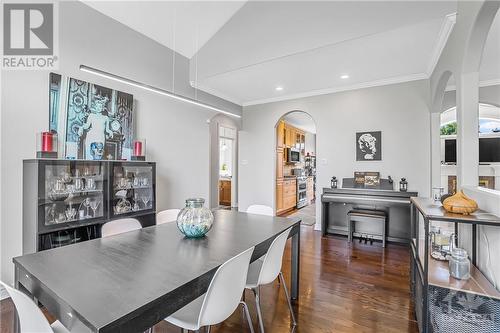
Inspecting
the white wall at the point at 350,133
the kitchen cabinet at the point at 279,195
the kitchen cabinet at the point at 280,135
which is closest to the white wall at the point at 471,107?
the white wall at the point at 350,133

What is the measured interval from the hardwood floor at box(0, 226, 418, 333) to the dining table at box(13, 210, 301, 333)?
2.41 ft

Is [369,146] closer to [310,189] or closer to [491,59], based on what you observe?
[491,59]

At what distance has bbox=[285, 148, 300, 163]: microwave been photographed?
22.2 feet

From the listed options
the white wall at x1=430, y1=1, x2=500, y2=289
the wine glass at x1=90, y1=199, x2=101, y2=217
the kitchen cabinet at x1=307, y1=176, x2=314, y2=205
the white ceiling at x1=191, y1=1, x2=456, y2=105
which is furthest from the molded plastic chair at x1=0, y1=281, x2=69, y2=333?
the kitchen cabinet at x1=307, y1=176, x2=314, y2=205

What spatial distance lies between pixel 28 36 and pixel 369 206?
16.9 feet

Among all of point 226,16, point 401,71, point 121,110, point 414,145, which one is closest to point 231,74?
point 226,16

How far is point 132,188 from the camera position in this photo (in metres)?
3.14

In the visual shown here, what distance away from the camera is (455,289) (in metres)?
1.54

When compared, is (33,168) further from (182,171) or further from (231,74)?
(231,74)

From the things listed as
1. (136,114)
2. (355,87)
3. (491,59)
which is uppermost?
(491,59)

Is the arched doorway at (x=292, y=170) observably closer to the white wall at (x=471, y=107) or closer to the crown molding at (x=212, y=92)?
the crown molding at (x=212, y=92)

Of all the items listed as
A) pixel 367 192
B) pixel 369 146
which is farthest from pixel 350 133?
pixel 367 192

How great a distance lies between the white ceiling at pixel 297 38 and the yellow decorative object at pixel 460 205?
194cm

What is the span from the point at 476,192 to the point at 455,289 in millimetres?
764
